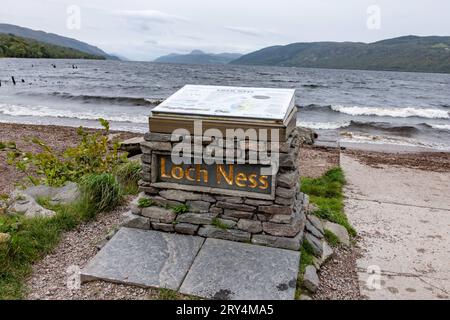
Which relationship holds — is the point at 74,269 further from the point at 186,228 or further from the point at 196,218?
the point at 196,218

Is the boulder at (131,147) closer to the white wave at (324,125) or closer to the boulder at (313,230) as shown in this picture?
the boulder at (313,230)

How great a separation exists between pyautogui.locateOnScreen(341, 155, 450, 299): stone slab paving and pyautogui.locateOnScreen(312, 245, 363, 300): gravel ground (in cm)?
9

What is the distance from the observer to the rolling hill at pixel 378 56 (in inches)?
4776

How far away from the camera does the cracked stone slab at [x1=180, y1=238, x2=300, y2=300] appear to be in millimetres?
3414

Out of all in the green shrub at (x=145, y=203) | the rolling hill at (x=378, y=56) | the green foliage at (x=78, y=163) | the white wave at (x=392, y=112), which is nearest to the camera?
the green shrub at (x=145, y=203)

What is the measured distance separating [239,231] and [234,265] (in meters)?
0.52

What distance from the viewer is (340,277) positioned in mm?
4121

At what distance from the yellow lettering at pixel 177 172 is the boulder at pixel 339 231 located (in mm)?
2209

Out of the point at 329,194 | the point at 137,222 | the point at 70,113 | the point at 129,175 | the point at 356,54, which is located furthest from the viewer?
the point at 356,54

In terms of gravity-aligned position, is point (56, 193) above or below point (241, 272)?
above

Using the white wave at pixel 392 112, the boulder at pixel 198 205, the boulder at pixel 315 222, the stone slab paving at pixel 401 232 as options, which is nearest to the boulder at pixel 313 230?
the boulder at pixel 315 222

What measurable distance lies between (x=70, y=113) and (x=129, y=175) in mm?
14643

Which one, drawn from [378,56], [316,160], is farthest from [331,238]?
[378,56]

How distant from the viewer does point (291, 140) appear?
4.38m
